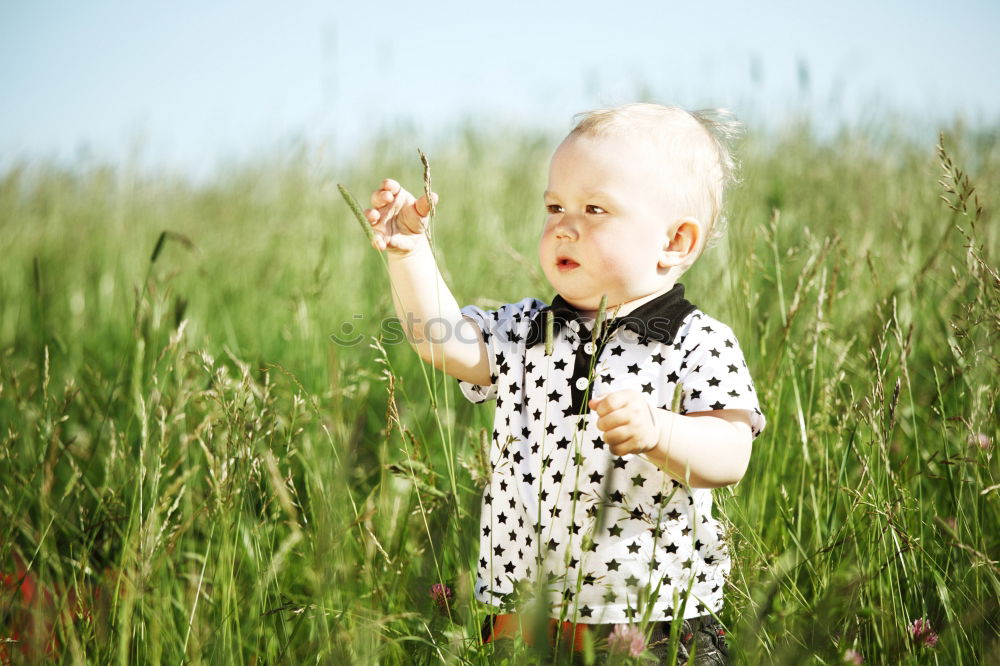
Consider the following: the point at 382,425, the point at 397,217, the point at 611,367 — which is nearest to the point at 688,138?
the point at 611,367

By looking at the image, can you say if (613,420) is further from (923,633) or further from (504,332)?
(923,633)

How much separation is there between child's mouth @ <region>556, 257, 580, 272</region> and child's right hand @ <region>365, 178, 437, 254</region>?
26cm

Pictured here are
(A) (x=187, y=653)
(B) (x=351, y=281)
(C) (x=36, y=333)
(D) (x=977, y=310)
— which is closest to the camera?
(A) (x=187, y=653)

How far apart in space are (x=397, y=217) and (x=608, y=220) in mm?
406

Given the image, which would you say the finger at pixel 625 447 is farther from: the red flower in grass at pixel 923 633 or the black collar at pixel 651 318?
the red flower in grass at pixel 923 633

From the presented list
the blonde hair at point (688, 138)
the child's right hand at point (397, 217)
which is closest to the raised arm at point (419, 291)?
Result: the child's right hand at point (397, 217)

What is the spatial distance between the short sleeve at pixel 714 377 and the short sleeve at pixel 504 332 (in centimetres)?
31

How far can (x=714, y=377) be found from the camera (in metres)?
1.36

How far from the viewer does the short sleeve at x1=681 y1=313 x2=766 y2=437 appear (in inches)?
53.1

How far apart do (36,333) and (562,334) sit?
2.30 metres

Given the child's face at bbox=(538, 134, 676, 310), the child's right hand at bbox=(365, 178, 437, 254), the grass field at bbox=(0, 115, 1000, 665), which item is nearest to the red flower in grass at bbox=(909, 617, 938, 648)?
the grass field at bbox=(0, 115, 1000, 665)

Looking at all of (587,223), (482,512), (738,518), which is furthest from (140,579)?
(738,518)

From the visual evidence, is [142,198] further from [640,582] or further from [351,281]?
[640,582]

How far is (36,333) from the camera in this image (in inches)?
117
